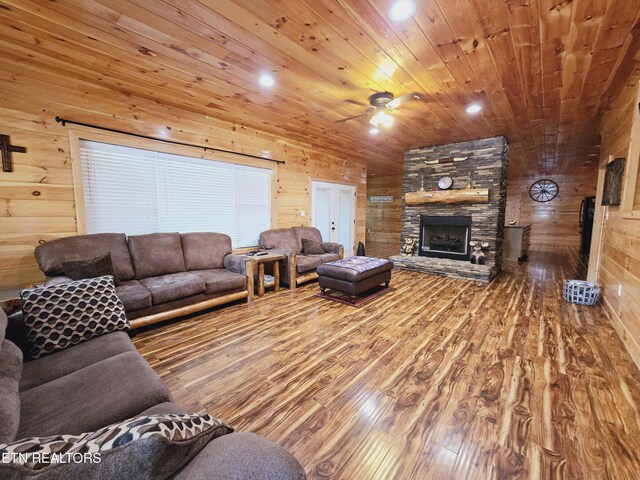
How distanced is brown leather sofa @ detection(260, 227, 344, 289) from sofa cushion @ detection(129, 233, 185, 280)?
1.47 m

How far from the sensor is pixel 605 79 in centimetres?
272

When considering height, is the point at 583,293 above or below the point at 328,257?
below

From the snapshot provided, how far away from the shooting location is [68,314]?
173 cm

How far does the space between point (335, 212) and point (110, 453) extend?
6.05m

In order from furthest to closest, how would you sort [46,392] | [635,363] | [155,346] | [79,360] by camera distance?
1. [155,346]
2. [635,363]
3. [79,360]
4. [46,392]

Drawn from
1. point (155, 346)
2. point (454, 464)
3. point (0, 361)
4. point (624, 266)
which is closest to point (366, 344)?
point (454, 464)

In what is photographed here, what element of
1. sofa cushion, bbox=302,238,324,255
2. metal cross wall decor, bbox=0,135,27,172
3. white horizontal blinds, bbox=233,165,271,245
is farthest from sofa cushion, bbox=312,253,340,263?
metal cross wall decor, bbox=0,135,27,172

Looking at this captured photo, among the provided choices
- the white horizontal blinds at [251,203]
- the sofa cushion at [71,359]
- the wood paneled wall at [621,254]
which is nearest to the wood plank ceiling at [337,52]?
the wood paneled wall at [621,254]

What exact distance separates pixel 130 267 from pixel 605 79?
5465 millimetres

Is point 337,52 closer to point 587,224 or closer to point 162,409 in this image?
point 162,409

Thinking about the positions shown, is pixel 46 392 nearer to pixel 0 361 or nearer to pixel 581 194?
pixel 0 361

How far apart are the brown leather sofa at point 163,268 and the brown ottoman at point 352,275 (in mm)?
1063

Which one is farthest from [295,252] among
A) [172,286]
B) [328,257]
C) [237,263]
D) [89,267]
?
[89,267]

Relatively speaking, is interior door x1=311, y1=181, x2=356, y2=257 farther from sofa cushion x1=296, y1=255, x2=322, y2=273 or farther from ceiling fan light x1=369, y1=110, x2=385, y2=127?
ceiling fan light x1=369, y1=110, x2=385, y2=127
